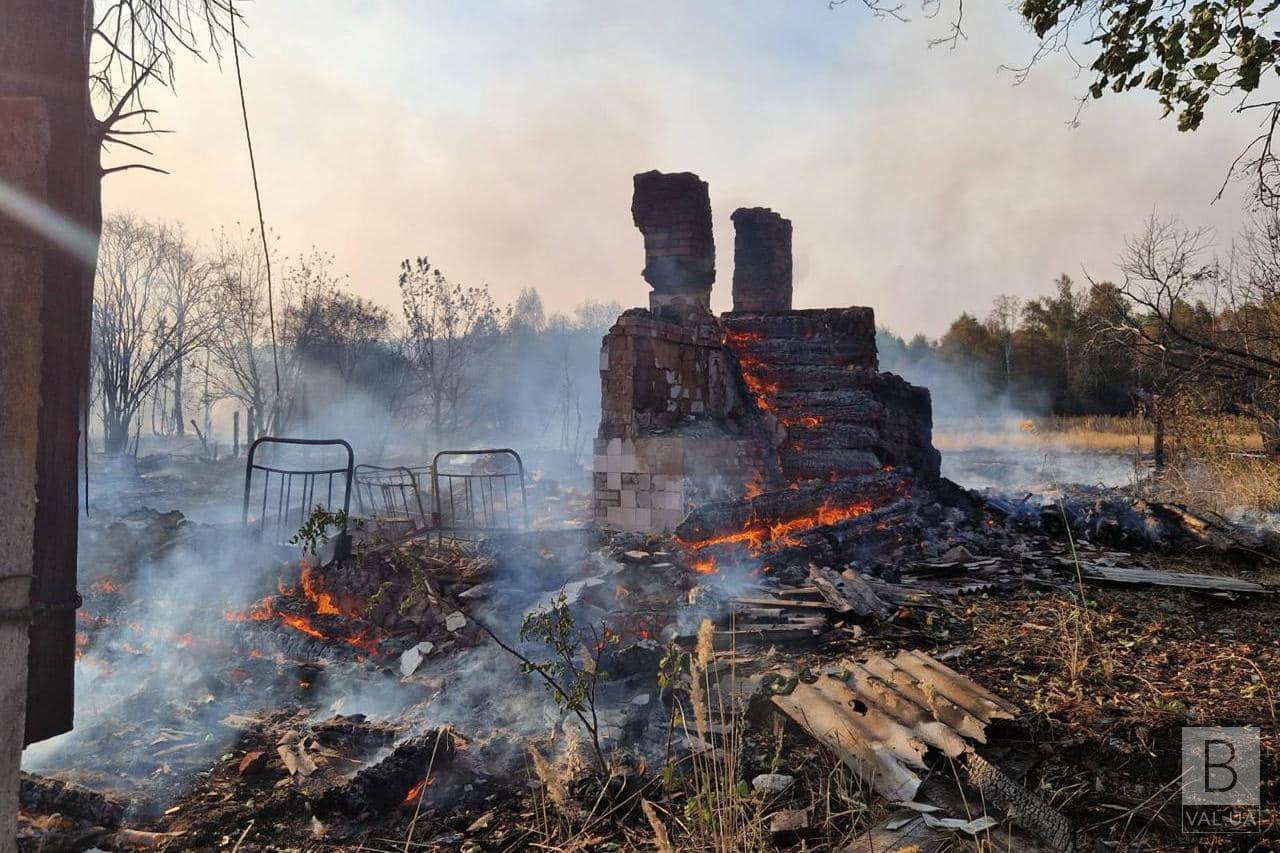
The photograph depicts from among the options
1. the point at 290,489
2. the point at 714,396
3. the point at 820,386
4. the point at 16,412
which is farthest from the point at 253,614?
the point at 820,386

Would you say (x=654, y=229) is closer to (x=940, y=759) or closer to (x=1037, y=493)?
(x=940, y=759)

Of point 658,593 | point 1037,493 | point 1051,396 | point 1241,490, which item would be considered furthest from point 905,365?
point 658,593

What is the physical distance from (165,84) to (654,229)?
827cm

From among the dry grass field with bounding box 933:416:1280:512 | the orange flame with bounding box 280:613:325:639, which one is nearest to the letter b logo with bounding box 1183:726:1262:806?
the orange flame with bounding box 280:613:325:639

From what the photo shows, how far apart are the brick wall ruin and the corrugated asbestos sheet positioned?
489cm

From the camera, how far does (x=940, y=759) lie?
342 cm

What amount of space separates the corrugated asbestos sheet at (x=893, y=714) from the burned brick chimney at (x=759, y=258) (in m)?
11.9

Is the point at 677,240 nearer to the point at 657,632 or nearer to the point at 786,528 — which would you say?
the point at 786,528

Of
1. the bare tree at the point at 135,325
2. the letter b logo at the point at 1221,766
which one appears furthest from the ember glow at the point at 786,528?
the bare tree at the point at 135,325

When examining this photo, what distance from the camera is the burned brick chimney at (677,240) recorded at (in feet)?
36.2

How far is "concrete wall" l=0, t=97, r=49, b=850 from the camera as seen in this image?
1.86 m

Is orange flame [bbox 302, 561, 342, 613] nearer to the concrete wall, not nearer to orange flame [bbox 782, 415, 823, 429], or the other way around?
the concrete wall

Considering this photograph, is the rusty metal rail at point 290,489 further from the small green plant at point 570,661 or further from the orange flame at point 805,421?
the orange flame at point 805,421

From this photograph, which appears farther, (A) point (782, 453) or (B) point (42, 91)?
(A) point (782, 453)
